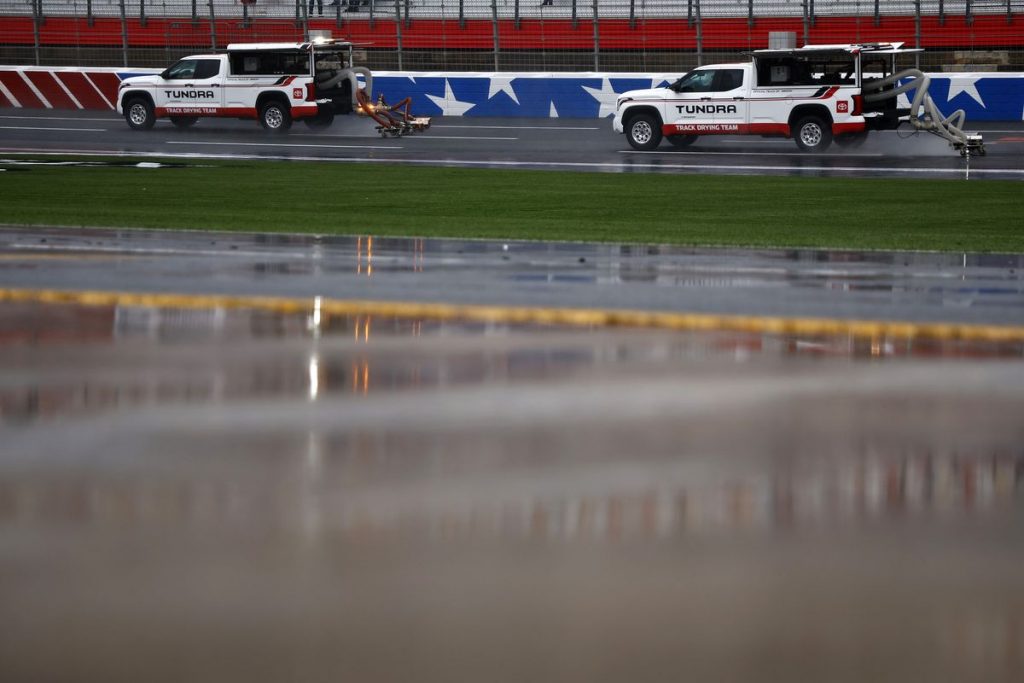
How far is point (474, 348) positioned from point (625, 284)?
319 cm

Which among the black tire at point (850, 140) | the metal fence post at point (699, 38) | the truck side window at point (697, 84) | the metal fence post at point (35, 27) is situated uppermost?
the metal fence post at point (35, 27)

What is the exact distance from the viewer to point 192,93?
38.1m

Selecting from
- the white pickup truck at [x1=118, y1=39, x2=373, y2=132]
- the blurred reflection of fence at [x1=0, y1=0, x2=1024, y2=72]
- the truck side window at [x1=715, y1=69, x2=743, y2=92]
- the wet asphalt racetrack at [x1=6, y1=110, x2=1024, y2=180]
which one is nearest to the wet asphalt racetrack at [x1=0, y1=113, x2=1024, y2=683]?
the wet asphalt racetrack at [x1=6, y1=110, x2=1024, y2=180]

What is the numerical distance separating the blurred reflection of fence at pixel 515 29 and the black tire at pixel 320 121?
479cm

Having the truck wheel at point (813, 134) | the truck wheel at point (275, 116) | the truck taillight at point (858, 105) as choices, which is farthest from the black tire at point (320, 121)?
the truck taillight at point (858, 105)

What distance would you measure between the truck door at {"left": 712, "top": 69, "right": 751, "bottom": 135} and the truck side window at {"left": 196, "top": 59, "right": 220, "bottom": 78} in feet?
38.5

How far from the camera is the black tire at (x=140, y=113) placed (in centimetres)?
3838

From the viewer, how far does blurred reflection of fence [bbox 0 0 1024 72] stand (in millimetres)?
40000

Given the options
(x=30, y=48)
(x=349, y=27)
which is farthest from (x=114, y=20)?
(x=349, y=27)

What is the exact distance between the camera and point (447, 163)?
28625mm

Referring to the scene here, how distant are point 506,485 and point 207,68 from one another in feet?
108

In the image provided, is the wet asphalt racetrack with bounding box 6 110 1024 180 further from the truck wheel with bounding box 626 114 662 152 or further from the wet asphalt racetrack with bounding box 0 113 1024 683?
the wet asphalt racetrack with bounding box 0 113 1024 683

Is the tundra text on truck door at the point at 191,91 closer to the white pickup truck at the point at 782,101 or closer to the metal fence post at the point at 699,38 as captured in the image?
the white pickup truck at the point at 782,101

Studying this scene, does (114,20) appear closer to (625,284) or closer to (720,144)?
(720,144)
